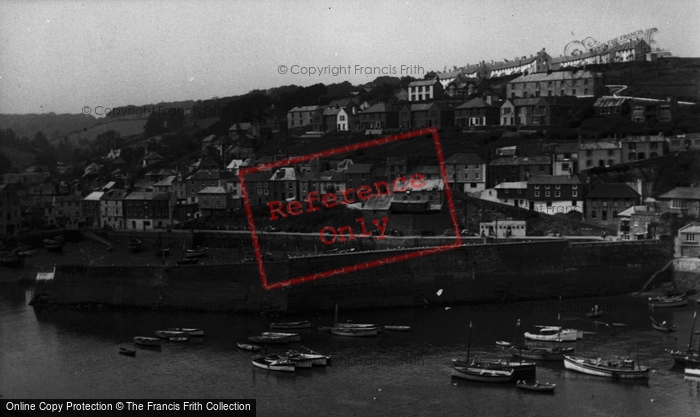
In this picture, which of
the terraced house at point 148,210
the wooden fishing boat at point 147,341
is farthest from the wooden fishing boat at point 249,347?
the terraced house at point 148,210

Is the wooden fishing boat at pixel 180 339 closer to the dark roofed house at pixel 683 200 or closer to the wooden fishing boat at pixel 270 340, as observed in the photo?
the wooden fishing boat at pixel 270 340

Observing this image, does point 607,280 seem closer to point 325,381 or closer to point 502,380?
point 502,380

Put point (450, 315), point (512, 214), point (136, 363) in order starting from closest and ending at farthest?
1. point (136, 363)
2. point (450, 315)
3. point (512, 214)

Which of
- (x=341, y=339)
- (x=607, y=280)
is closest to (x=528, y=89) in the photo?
(x=607, y=280)

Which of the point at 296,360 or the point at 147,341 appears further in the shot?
the point at 147,341

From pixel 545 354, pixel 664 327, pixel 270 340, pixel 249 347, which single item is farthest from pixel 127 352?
pixel 664 327

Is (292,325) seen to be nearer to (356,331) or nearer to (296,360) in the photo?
(356,331)
